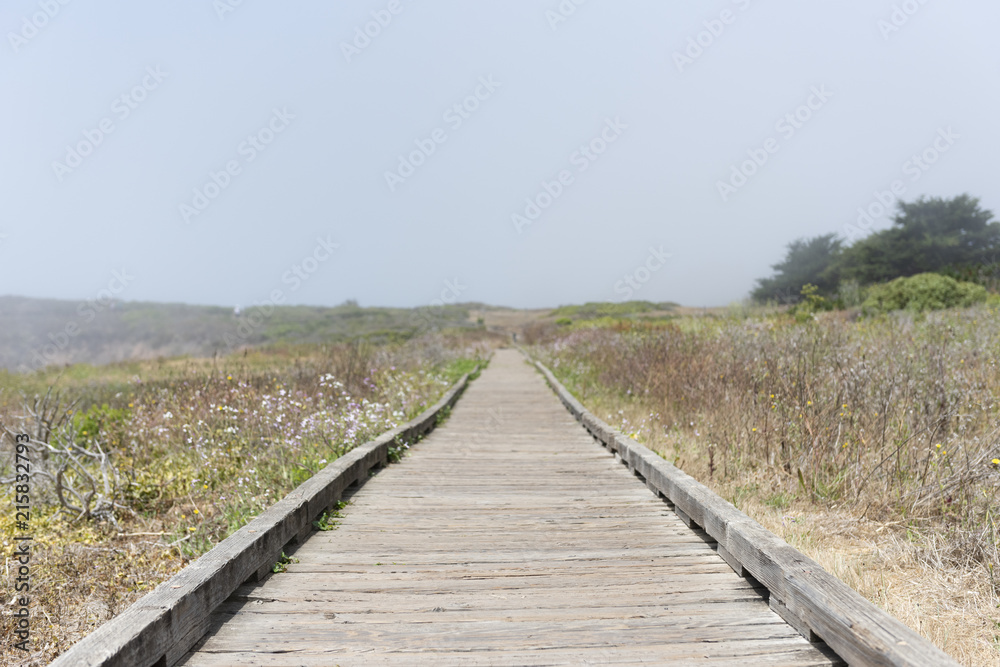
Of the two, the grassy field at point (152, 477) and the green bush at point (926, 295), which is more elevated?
the green bush at point (926, 295)

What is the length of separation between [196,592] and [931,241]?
4691 cm

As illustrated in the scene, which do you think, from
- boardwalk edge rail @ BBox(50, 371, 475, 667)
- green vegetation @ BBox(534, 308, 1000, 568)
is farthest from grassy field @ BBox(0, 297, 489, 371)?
boardwalk edge rail @ BBox(50, 371, 475, 667)

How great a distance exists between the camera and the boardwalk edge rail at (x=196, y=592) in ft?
7.29

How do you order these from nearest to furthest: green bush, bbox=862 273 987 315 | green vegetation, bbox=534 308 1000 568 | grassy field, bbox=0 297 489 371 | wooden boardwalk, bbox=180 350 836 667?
1. wooden boardwalk, bbox=180 350 836 667
2. green vegetation, bbox=534 308 1000 568
3. green bush, bbox=862 273 987 315
4. grassy field, bbox=0 297 489 371

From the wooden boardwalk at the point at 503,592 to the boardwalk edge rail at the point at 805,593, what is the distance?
0.10 meters

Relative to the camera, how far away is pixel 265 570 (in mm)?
3523

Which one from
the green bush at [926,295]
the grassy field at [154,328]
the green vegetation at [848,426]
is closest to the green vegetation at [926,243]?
the green bush at [926,295]

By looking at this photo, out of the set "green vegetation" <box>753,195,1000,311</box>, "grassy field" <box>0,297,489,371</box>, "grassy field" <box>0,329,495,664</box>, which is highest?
"green vegetation" <box>753,195,1000,311</box>

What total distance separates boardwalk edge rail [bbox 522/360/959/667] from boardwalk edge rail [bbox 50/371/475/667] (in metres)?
2.71

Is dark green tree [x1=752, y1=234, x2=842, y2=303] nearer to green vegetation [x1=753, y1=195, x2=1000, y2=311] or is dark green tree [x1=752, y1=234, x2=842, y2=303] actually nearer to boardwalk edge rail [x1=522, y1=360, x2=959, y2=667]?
green vegetation [x1=753, y1=195, x2=1000, y2=311]

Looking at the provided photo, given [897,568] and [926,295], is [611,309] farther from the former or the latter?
[897,568]

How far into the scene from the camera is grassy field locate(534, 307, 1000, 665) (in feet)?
11.4

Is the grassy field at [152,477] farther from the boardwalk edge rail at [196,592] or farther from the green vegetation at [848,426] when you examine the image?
the green vegetation at [848,426]

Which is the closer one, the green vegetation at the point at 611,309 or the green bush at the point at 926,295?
the green bush at the point at 926,295
